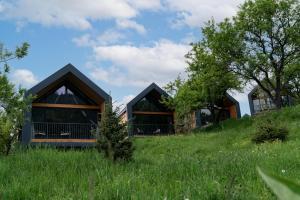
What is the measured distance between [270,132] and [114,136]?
983 centimetres

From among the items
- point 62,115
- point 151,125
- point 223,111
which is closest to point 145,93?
point 151,125

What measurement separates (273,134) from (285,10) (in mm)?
16178

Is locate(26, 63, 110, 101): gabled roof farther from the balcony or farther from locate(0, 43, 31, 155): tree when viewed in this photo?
locate(0, 43, 31, 155): tree

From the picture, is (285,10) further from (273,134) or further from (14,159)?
(14,159)

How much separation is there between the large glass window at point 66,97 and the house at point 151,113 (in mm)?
4225

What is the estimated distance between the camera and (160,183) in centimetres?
650

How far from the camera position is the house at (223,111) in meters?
40.9

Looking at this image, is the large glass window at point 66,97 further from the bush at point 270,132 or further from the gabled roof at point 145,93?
the bush at point 270,132

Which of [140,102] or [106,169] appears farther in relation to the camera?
[140,102]

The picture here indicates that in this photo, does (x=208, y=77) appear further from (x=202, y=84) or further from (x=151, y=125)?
(x=151, y=125)

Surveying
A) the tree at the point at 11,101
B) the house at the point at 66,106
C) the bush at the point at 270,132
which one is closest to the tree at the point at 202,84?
the house at the point at 66,106

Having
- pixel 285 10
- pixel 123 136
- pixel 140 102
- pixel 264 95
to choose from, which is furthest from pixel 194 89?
pixel 123 136

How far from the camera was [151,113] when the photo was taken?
4000 centimetres

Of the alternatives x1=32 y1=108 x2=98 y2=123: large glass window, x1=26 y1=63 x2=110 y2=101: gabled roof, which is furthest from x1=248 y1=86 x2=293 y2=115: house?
x1=26 y1=63 x2=110 y2=101: gabled roof
